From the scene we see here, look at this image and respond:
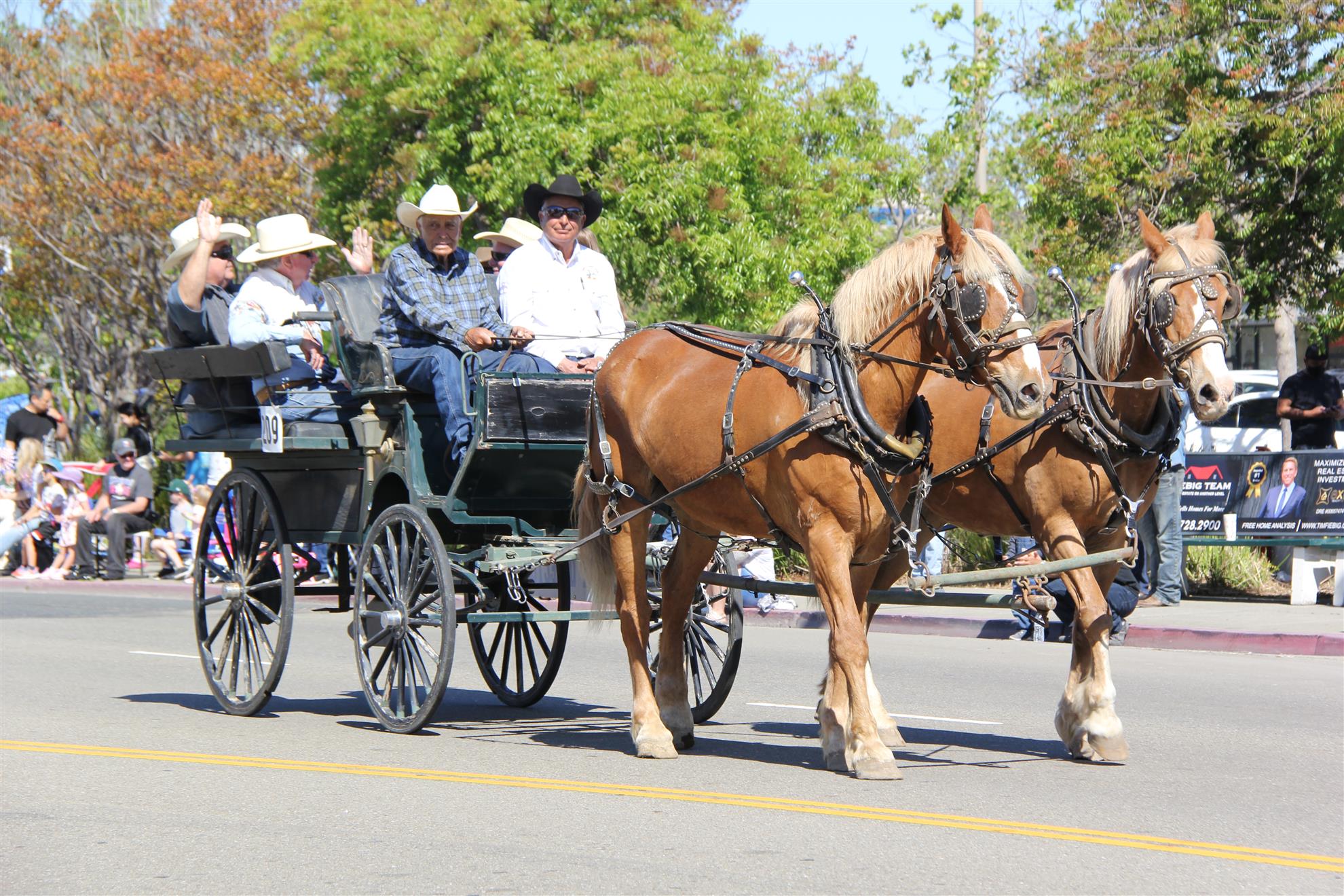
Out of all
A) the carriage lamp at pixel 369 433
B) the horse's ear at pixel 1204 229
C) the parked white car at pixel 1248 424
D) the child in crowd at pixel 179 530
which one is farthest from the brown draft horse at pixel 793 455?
the child in crowd at pixel 179 530

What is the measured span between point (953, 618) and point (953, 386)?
6438 millimetres

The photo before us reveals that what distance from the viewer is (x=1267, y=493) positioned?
15.5m

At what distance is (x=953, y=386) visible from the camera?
8234 mm

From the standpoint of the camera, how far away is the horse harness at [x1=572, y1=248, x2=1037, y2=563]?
21.1 ft

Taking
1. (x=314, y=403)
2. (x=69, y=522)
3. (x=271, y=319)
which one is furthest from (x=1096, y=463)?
(x=69, y=522)

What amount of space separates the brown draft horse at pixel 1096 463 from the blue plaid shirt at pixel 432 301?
257 centimetres

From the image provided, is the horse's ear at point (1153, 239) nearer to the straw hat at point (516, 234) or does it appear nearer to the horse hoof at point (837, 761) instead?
the horse hoof at point (837, 761)

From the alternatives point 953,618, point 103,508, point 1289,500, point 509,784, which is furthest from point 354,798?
point 103,508

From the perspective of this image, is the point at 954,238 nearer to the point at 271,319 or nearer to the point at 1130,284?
the point at 1130,284

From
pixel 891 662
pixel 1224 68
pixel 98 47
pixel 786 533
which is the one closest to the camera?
pixel 786 533

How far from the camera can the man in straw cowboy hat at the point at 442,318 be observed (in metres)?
8.23

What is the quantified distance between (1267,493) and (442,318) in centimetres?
1008

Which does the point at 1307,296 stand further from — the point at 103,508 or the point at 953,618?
the point at 103,508

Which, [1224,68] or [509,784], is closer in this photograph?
[509,784]
